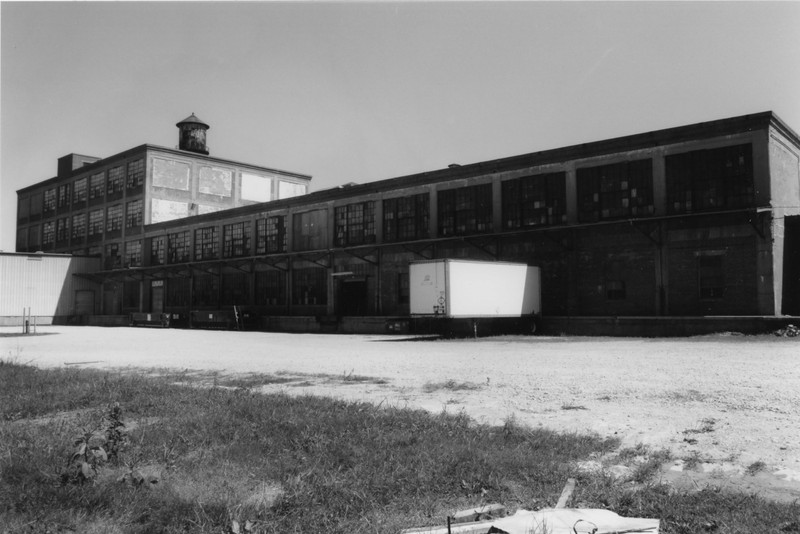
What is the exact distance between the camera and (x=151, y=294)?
164ft

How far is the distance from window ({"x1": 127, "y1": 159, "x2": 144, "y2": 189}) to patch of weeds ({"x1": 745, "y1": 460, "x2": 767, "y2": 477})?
178 ft

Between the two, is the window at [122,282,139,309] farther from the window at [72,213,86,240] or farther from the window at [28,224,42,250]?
the window at [28,224,42,250]

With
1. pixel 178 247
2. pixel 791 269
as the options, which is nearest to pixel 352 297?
pixel 178 247

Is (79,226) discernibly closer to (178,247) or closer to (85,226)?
(85,226)

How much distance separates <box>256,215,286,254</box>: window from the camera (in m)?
41.1

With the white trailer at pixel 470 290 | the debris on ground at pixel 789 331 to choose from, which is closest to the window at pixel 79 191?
the white trailer at pixel 470 290

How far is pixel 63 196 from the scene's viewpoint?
206ft

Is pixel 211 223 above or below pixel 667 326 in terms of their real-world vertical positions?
above

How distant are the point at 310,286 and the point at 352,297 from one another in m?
4.03

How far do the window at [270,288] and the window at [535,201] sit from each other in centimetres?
1697

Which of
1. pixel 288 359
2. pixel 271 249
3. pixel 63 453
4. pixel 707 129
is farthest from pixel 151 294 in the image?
pixel 63 453

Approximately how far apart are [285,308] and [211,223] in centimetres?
1186

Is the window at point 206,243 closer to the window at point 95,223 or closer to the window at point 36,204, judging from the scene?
the window at point 95,223

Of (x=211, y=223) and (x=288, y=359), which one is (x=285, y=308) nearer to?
(x=211, y=223)
